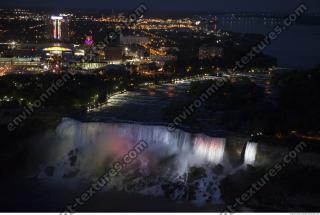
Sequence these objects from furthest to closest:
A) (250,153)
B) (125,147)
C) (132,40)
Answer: (132,40) < (125,147) < (250,153)

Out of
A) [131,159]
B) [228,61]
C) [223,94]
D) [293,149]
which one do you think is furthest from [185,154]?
[228,61]

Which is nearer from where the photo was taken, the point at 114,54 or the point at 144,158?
the point at 144,158

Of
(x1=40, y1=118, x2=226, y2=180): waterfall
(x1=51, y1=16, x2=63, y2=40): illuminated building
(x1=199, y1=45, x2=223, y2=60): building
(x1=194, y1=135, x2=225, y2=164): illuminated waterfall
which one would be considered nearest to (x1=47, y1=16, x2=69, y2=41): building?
(x1=51, y1=16, x2=63, y2=40): illuminated building

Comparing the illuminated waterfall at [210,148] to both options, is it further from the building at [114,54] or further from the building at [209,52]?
the building at [209,52]

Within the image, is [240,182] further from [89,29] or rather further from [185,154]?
[89,29]

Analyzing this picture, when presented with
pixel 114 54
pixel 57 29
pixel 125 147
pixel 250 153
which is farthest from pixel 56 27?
pixel 250 153

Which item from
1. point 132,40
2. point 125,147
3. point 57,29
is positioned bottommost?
point 132,40

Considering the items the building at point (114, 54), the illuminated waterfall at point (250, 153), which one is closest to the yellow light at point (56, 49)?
the building at point (114, 54)

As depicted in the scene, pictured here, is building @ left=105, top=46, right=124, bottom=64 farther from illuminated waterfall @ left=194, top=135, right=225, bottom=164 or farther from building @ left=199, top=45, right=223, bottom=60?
illuminated waterfall @ left=194, top=135, right=225, bottom=164

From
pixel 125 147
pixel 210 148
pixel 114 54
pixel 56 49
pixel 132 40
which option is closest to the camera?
pixel 210 148

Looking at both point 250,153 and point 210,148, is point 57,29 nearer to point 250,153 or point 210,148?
point 210,148
